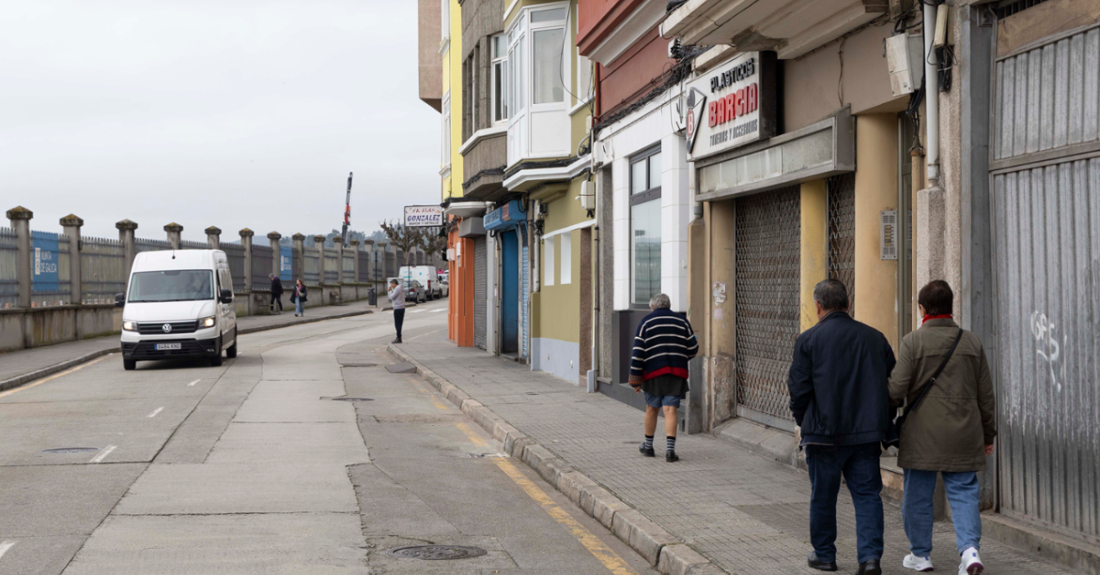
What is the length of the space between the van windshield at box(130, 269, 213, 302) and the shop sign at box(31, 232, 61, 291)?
6867 mm

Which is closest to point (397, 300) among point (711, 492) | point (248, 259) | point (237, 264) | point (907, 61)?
point (237, 264)

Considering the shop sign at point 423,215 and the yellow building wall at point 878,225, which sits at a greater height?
the shop sign at point 423,215

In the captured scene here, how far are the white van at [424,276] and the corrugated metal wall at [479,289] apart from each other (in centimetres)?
3150

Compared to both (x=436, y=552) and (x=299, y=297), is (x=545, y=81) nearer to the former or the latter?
(x=436, y=552)

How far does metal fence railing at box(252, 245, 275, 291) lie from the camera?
45.8 m

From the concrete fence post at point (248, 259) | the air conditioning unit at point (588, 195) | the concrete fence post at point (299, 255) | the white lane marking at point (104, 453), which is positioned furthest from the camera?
the concrete fence post at point (299, 255)

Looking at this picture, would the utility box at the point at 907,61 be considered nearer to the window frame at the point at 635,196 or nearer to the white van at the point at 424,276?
the window frame at the point at 635,196

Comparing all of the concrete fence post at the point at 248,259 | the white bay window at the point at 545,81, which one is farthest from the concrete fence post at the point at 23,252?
the concrete fence post at the point at 248,259

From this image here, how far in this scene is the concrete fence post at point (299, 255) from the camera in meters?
50.8

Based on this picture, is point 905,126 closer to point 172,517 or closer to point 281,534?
point 281,534

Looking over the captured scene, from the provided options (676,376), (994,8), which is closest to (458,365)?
(676,376)

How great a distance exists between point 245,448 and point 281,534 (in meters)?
4.15

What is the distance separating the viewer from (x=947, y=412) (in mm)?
5641

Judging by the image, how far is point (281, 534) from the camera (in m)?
7.04
